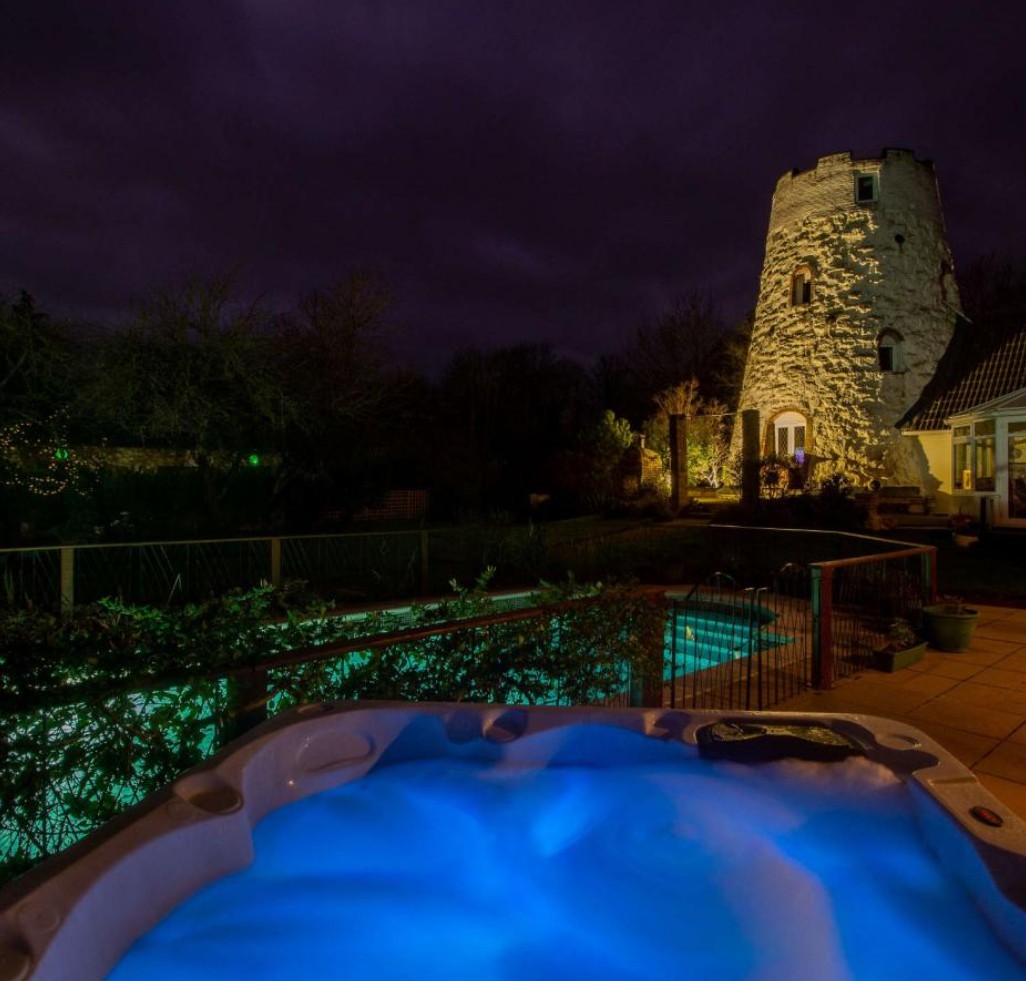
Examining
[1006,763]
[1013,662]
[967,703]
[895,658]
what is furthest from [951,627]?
[1006,763]

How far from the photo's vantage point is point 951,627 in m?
6.09

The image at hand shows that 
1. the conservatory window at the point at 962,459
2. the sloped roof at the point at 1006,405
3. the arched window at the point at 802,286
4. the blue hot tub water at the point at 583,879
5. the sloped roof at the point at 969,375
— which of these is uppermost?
the arched window at the point at 802,286

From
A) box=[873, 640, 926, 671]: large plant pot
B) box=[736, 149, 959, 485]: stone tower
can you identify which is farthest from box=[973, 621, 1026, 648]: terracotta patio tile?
box=[736, 149, 959, 485]: stone tower

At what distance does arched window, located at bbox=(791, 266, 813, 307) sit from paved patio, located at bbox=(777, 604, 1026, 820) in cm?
1476

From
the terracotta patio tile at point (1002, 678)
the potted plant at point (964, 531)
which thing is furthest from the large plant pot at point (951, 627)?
the potted plant at point (964, 531)

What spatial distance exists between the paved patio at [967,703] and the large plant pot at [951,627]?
0.11 m

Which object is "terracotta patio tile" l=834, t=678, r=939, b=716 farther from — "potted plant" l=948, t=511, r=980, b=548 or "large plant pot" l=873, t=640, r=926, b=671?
"potted plant" l=948, t=511, r=980, b=548

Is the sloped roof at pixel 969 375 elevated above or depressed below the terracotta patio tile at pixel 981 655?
above

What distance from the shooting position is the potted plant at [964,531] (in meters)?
12.5

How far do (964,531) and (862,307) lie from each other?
300 inches

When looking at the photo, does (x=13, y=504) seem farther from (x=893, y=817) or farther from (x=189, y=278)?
(x=893, y=817)

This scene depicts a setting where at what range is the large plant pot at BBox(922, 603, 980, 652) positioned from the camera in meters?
6.09

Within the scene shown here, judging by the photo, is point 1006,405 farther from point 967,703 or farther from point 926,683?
point 967,703

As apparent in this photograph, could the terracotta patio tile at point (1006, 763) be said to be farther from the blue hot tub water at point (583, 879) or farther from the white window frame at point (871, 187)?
the white window frame at point (871, 187)
